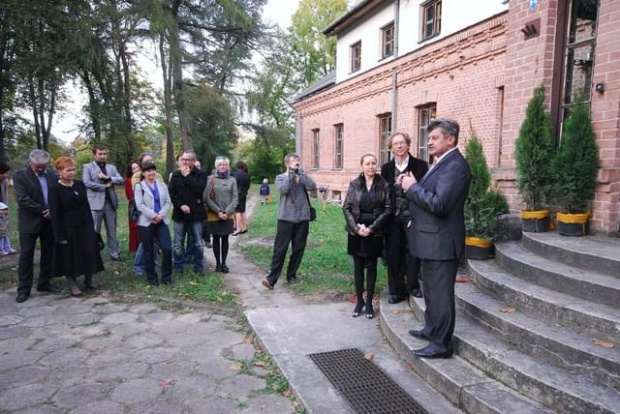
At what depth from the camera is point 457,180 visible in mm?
3182

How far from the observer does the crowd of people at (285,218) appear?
10.8ft

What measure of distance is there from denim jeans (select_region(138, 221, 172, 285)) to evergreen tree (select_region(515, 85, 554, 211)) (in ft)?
15.4

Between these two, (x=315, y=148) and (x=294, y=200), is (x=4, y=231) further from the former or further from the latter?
(x=315, y=148)

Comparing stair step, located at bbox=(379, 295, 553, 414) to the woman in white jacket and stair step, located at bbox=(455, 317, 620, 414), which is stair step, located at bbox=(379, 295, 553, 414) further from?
the woman in white jacket

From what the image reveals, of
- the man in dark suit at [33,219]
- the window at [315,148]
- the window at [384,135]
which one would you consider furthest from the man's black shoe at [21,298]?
the window at [315,148]

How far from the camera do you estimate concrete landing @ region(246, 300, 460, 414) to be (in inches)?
125

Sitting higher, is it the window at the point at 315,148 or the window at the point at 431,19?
the window at the point at 431,19

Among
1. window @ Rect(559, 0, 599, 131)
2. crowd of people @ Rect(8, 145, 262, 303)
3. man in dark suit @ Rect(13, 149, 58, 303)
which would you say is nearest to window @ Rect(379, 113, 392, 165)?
crowd of people @ Rect(8, 145, 262, 303)

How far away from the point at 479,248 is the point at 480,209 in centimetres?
53

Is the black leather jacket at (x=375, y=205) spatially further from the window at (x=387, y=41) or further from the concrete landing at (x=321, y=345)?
the window at (x=387, y=41)

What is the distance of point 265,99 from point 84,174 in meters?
21.4

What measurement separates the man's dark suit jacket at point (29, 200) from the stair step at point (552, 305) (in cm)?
523

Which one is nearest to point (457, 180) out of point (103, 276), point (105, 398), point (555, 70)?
point (105, 398)

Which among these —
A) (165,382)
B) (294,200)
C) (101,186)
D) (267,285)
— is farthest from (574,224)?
(101,186)
